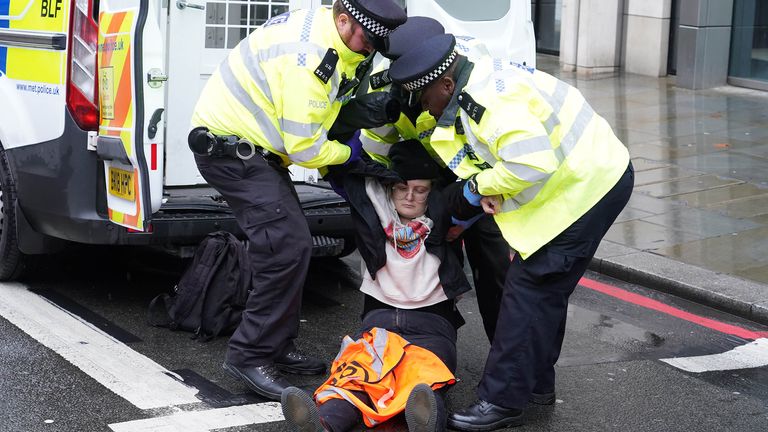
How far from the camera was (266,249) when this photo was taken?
4.95m

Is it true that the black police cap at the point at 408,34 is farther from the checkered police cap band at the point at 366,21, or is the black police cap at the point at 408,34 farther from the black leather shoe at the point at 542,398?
the black leather shoe at the point at 542,398

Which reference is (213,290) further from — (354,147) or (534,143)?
(534,143)

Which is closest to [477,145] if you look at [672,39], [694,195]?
[694,195]

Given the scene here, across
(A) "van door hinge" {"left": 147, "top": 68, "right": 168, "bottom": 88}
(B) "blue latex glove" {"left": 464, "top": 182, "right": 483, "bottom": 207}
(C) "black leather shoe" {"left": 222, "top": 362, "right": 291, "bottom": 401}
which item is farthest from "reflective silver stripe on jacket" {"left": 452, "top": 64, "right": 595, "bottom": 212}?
(A) "van door hinge" {"left": 147, "top": 68, "right": 168, "bottom": 88}

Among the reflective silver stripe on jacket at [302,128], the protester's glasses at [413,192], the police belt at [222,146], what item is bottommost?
the protester's glasses at [413,192]

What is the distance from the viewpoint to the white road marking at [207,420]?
4.56 m

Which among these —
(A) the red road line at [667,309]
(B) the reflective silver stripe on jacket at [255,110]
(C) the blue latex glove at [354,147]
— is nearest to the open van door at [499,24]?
(A) the red road line at [667,309]

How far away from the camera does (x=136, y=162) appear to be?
5301 mm

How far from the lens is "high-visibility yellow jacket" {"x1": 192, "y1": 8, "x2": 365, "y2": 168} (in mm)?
4711

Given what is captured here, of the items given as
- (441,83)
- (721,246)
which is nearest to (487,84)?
(441,83)

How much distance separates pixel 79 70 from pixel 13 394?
5.16 ft

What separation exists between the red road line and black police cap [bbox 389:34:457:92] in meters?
2.53

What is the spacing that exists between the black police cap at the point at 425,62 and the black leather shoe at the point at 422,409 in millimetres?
1150

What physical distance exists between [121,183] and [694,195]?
455 cm
